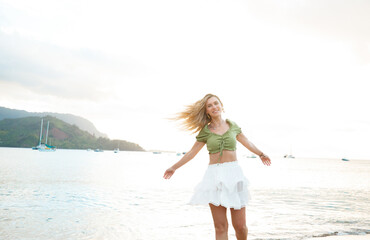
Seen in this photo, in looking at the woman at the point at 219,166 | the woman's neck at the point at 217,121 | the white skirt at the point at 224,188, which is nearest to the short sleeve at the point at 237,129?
the woman at the point at 219,166

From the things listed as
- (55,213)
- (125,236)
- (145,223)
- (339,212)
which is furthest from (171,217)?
(339,212)

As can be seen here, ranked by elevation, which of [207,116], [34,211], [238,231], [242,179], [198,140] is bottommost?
[34,211]

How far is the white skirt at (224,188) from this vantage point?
402 cm

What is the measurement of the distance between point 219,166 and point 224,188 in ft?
1.04

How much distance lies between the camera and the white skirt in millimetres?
4016

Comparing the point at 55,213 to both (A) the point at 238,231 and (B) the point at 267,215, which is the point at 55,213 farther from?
(A) the point at 238,231

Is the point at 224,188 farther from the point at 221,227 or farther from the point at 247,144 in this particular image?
the point at 247,144

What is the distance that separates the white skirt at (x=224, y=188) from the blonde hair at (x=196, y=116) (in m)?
0.67

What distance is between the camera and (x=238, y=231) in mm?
4145

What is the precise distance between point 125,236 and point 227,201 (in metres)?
6.05

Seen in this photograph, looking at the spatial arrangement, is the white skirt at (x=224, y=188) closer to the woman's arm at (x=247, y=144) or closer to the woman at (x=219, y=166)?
the woman at (x=219, y=166)

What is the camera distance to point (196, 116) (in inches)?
177

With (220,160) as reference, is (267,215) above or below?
below

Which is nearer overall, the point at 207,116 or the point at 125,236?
the point at 207,116
